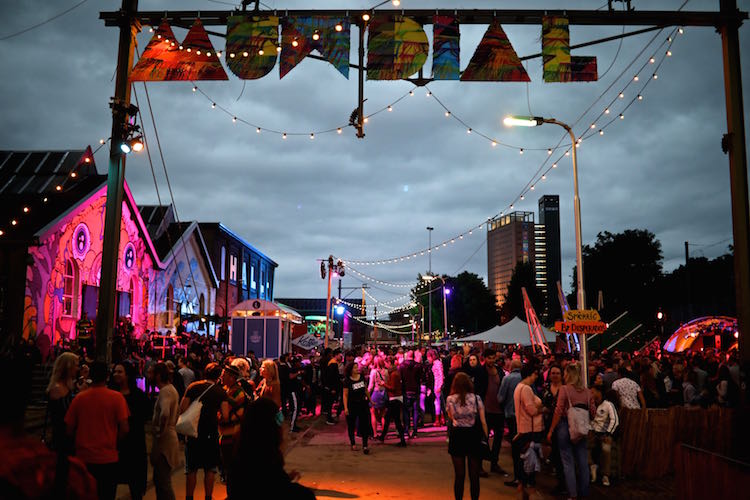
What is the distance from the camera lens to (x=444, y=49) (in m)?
12.5

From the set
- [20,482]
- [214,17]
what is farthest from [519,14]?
[20,482]

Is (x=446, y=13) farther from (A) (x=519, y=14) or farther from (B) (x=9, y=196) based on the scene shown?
(B) (x=9, y=196)

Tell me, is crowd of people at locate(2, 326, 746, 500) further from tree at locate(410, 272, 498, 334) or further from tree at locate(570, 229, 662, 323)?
tree at locate(410, 272, 498, 334)

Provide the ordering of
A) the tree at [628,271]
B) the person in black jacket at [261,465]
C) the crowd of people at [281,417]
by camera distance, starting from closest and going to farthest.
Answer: the person in black jacket at [261,465] < the crowd of people at [281,417] < the tree at [628,271]

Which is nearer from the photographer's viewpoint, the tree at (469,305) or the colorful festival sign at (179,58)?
the colorful festival sign at (179,58)

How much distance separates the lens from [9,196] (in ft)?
70.1

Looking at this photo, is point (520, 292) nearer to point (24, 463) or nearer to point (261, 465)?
point (261, 465)

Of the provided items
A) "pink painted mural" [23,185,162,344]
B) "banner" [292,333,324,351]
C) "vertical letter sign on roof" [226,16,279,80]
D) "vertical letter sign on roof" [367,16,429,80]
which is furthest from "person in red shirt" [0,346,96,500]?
"banner" [292,333,324,351]

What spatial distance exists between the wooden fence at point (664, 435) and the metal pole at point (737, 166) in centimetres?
142

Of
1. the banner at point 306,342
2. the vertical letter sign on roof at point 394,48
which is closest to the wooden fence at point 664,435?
the vertical letter sign on roof at point 394,48

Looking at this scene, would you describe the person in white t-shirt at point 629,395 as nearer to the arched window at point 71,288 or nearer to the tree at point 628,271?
the arched window at point 71,288

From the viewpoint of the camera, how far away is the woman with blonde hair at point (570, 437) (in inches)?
352

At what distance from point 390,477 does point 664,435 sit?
4.94 meters

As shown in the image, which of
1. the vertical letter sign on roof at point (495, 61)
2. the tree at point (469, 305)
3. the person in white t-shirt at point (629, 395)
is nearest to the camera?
the person in white t-shirt at point (629, 395)
